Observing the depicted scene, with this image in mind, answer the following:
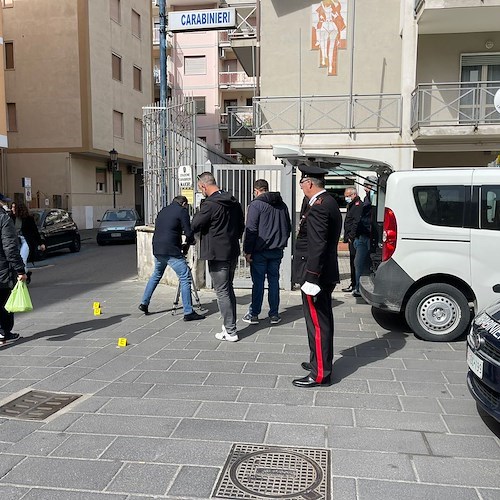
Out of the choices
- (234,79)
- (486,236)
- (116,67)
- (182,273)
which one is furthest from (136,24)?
(486,236)

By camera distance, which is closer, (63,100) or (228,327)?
(228,327)

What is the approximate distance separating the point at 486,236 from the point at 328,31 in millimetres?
11179

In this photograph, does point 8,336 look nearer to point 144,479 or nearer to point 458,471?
point 144,479

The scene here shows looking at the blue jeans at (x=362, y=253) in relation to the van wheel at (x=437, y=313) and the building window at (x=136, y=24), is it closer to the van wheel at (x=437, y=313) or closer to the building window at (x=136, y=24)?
the van wheel at (x=437, y=313)

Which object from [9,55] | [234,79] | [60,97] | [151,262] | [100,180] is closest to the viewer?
[151,262]

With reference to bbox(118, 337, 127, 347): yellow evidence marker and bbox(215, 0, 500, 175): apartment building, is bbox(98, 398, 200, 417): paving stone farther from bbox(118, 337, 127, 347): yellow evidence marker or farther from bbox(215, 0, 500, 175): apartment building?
bbox(215, 0, 500, 175): apartment building

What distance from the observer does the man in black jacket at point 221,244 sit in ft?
19.1

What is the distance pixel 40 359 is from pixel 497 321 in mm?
4441

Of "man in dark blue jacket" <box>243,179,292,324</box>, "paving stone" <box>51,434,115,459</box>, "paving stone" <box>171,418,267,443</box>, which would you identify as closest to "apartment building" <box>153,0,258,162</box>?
"man in dark blue jacket" <box>243,179,292,324</box>

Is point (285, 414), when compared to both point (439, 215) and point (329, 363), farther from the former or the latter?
point (439, 215)

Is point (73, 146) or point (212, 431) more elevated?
point (73, 146)

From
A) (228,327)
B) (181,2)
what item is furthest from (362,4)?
(181,2)

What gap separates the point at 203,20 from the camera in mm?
10859

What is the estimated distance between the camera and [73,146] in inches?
1120
